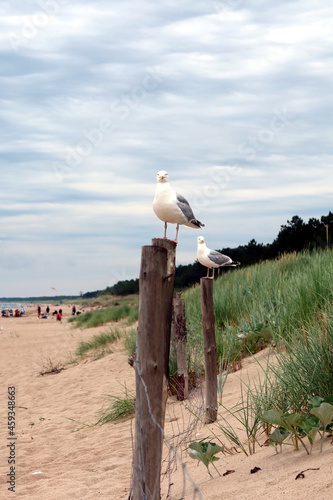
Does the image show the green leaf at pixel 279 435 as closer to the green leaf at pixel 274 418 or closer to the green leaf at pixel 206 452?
the green leaf at pixel 274 418

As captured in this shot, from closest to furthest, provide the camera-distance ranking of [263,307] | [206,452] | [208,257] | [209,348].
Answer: [206,452] < [209,348] < [208,257] < [263,307]

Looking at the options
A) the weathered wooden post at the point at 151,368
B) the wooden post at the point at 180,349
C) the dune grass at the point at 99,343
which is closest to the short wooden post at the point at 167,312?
the weathered wooden post at the point at 151,368

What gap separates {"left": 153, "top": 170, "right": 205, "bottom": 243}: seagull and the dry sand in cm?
196

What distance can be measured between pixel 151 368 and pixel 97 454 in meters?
3.26

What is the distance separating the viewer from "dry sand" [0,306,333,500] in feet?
10.6

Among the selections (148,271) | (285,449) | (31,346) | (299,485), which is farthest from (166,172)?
(31,346)

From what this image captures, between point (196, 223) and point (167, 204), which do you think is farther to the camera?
point (196, 223)

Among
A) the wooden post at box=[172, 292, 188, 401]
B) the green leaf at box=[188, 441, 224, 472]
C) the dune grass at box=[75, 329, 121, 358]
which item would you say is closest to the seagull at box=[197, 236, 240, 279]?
the wooden post at box=[172, 292, 188, 401]

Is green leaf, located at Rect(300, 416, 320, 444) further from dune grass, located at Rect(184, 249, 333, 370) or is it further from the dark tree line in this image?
the dark tree line

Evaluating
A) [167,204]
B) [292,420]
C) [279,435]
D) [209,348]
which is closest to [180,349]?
[209,348]

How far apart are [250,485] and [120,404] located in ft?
13.4

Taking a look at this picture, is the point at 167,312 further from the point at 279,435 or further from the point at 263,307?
the point at 263,307

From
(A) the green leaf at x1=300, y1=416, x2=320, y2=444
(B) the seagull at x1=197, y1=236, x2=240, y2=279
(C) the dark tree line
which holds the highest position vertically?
(C) the dark tree line

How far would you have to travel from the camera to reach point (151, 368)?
306 centimetres
